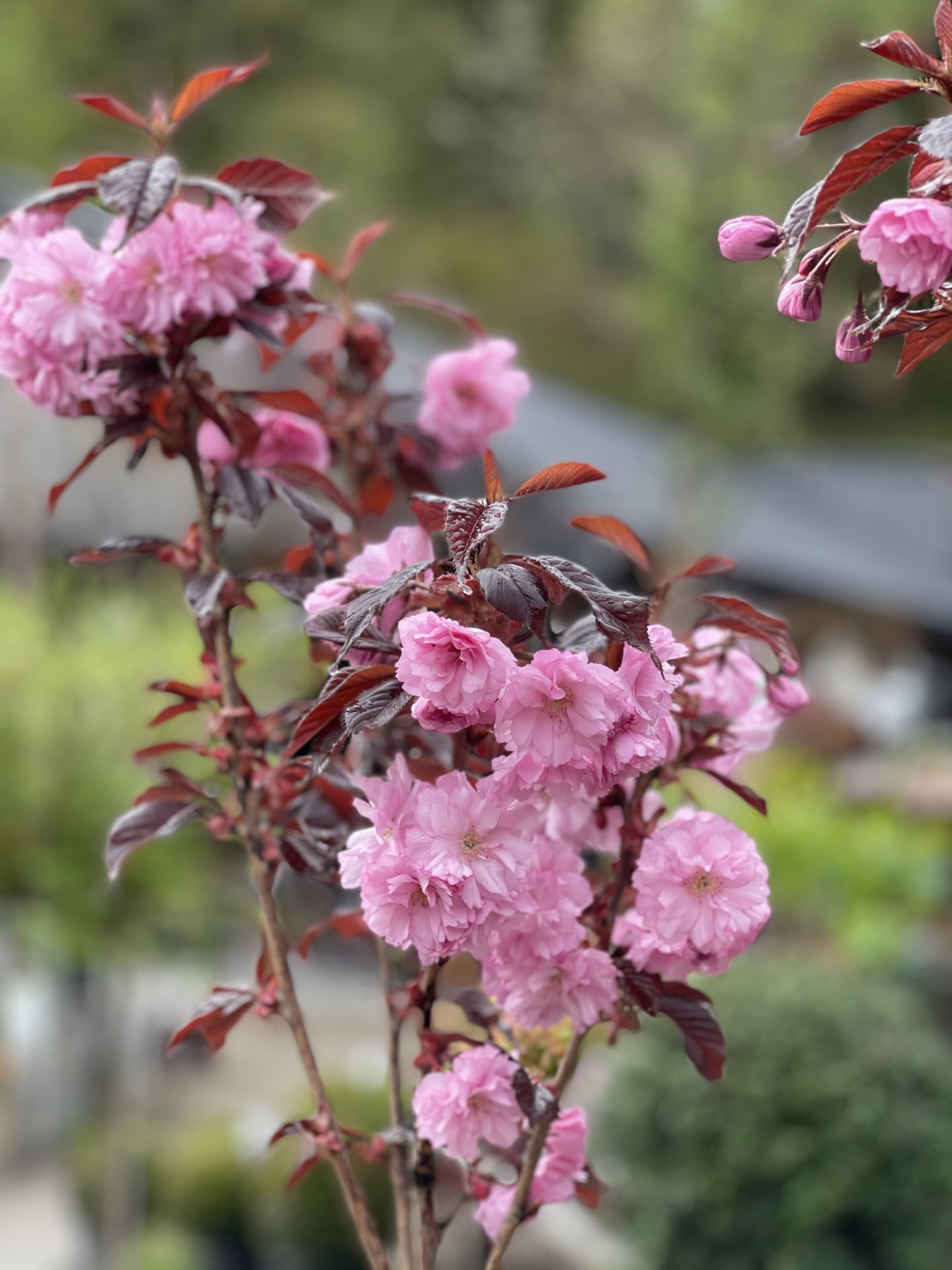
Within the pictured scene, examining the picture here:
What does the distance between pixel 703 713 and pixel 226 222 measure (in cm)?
42

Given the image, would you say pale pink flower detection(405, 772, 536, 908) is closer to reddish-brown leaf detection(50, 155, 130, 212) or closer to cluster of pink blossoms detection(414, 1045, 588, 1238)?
cluster of pink blossoms detection(414, 1045, 588, 1238)

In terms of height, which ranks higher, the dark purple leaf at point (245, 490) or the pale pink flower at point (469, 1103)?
the dark purple leaf at point (245, 490)

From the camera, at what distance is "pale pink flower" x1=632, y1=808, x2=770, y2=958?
2.28ft

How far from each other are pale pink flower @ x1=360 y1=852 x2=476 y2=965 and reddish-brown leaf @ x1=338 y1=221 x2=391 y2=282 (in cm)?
56

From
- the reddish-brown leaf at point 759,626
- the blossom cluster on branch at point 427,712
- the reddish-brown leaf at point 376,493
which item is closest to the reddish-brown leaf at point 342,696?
the blossom cluster on branch at point 427,712

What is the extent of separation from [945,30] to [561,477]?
0.28 metres

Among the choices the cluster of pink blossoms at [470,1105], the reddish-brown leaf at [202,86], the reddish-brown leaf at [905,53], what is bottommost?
the cluster of pink blossoms at [470,1105]

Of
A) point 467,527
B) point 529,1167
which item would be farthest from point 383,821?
point 529,1167

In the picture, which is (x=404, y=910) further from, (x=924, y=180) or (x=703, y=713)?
(x=924, y=180)

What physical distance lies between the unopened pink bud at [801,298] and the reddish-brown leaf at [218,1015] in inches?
21.0

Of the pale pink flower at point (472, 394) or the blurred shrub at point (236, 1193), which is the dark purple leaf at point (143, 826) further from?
the blurred shrub at point (236, 1193)

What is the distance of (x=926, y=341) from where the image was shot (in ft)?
2.23

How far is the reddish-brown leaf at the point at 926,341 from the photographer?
67 cm

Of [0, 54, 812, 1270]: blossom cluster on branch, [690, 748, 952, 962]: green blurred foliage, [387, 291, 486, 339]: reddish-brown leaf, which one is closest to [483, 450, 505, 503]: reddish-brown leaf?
[0, 54, 812, 1270]: blossom cluster on branch
